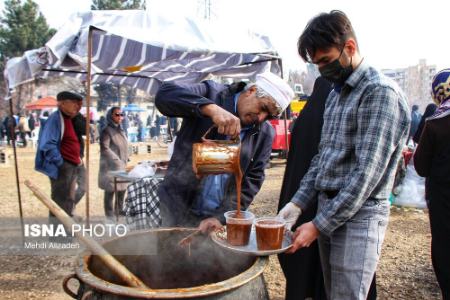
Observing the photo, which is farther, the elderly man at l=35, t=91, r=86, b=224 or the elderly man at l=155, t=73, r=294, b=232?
the elderly man at l=35, t=91, r=86, b=224

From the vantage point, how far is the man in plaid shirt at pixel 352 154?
59.9 inches

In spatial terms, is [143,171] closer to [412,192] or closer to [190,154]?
[190,154]

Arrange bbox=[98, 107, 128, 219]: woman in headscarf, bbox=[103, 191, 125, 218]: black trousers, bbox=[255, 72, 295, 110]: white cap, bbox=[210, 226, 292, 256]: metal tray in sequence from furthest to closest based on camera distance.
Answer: bbox=[103, 191, 125, 218]: black trousers → bbox=[98, 107, 128, 219]: woman in headscarf → bbox=[255, 72, 295, 110]: white cap → bbox=[210, 226, 292, 256]: metal tray

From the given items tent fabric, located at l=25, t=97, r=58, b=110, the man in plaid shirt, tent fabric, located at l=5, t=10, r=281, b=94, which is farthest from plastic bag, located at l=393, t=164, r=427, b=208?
tent fabric, located at l=25, t=97, r=58, b=110

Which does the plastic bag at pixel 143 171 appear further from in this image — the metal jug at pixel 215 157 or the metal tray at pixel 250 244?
the metal jug at pixel 215 157

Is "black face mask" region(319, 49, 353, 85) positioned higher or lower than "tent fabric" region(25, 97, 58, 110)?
lower

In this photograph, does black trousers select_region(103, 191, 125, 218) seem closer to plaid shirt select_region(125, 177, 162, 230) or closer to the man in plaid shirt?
plaid shirt select_region(125, 177, 162, 230)

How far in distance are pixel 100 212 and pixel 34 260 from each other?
2.12m

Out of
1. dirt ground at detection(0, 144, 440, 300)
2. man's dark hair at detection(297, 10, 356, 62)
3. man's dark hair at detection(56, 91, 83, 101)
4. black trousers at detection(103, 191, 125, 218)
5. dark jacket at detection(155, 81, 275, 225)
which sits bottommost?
dirt ground at detection(0, 144, 440, 300)

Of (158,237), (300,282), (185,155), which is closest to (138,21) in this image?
(185,155)

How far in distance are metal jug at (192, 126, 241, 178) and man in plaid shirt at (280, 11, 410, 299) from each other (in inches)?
17.8

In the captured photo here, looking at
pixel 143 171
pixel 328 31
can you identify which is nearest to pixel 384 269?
pixel 143 171

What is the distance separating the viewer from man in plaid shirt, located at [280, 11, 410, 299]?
1521 mm

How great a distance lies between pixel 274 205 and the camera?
692 cm
